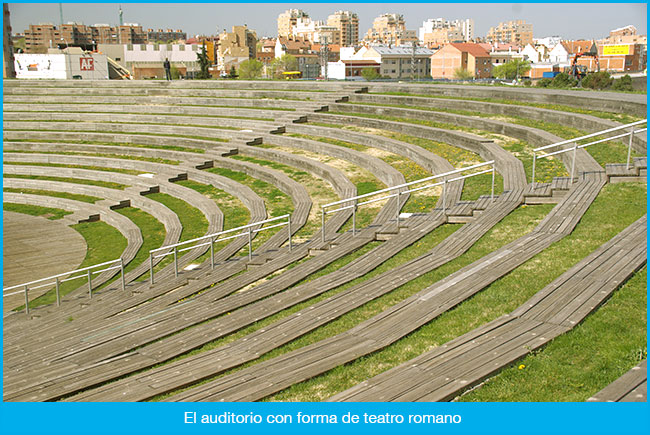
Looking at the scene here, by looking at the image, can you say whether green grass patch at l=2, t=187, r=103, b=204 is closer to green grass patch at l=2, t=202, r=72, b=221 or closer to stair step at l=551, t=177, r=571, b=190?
green grass patch at l=2, t=202, r=72, b=221

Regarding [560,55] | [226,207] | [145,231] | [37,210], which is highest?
[560,55]

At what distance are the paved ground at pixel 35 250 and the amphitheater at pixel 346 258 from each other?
0.30ft

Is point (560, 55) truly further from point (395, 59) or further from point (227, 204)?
point (227, 204)

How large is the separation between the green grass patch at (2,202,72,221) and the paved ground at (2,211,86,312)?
1.49ft

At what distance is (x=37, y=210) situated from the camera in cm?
2011

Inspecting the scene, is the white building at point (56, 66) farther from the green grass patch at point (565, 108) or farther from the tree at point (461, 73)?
the tree at point (461, 73)

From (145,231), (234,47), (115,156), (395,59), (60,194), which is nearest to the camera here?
(145,231)

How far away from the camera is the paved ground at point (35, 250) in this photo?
14125 mm

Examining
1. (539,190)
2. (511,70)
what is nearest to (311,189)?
(539,190)

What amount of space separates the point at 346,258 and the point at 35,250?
9.93 metres

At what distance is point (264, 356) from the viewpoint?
21.6 ft

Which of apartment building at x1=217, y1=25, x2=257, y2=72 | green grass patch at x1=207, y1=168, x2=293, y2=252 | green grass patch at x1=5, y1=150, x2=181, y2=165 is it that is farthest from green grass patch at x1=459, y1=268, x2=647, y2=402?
apartment building at x1=217, y1=25, x2=257, y2=72

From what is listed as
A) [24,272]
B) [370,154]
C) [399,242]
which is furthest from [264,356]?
[370,154]
